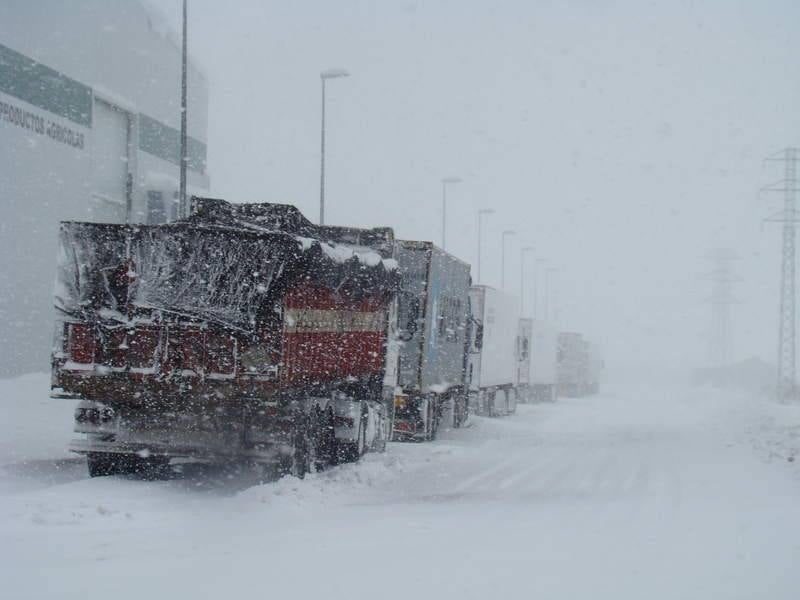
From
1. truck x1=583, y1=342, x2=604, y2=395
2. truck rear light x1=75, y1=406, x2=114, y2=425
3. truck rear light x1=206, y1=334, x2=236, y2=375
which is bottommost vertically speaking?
truck x1=583, y1=342, x2=604, y2=395

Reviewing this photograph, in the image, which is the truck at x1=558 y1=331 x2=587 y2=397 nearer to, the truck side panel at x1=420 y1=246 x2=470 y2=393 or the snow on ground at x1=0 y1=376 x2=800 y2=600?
the truck side panel at x1=420 y1=246 x2=470 y2=393

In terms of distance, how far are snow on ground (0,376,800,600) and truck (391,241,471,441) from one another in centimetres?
282

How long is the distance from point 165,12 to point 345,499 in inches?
1192

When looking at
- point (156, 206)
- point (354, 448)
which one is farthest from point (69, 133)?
point (354, 448)

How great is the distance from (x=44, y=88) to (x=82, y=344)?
63.6 feet

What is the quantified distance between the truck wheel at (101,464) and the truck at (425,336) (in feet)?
19.5

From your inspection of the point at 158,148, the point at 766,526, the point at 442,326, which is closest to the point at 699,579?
the point at 766,526

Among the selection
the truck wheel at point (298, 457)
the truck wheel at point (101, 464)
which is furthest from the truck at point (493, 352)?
the truck wheel at point (101, 464)

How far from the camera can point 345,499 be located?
12.6m

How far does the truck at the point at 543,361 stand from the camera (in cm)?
4438

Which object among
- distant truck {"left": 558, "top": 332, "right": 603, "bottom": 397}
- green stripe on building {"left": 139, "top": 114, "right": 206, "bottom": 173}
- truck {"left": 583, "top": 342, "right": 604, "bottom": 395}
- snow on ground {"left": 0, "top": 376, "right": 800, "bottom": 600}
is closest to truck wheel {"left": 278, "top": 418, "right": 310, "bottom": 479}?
snow on ground {"left": 0, "top": 376, "right": 800, "bottom": 600}

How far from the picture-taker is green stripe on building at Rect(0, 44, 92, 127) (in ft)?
91.5

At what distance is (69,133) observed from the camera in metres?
31.3

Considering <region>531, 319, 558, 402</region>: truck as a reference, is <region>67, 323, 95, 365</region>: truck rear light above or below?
above
